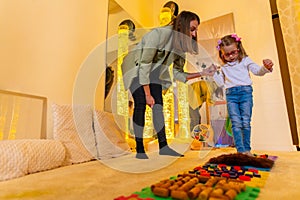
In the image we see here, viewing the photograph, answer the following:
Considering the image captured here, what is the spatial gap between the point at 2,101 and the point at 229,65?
1.33 meters

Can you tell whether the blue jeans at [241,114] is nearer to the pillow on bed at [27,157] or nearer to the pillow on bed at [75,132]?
the pillow on bed at [75,132]

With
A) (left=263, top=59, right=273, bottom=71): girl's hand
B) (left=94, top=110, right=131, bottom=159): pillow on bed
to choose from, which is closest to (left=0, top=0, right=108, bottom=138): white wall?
(left=94, top=110, right=131, bottom=159): pillow on bed

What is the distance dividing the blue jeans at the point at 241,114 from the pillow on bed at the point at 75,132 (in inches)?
34.7

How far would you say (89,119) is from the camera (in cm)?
122

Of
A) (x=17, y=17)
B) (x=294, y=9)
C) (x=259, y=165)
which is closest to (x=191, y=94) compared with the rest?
(x=294, y=9)

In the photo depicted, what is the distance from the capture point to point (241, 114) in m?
1.29

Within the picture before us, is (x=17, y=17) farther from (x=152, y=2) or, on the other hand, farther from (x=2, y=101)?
(x=152, y=2)

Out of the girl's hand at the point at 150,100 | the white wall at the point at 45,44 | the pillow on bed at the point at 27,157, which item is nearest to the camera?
the pillow on bed at the point at 27,157

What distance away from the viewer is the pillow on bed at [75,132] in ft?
3.44

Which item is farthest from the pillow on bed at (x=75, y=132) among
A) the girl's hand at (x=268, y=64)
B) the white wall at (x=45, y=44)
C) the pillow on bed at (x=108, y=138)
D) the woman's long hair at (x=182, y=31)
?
the girl's hand at (x=268, y=64)

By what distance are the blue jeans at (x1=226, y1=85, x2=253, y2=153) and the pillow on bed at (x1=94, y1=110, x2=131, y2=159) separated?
727mm

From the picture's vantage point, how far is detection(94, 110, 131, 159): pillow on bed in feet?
3.93

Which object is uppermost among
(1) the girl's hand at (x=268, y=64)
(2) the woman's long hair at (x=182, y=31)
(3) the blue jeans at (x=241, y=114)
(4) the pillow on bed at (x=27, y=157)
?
(2) the woman's long hair at (x=182, y=31)

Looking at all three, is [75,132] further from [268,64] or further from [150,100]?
[268,64]
